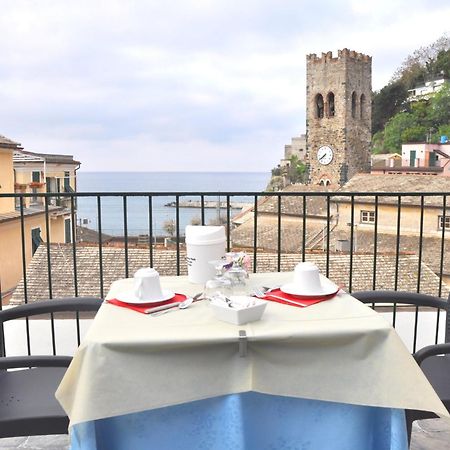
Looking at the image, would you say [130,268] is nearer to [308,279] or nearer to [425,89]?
[308,279]

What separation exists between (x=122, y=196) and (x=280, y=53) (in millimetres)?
56802

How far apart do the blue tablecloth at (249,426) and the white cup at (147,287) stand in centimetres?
42

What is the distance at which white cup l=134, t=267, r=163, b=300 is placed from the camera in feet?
Result: 5.77

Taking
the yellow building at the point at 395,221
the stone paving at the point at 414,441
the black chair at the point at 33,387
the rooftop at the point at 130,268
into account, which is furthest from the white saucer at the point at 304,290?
the yellow building at the point at 395,221

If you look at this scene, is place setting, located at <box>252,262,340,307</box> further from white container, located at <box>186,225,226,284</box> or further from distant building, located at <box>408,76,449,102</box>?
distant building, located at <box>408,76,449,102</box>

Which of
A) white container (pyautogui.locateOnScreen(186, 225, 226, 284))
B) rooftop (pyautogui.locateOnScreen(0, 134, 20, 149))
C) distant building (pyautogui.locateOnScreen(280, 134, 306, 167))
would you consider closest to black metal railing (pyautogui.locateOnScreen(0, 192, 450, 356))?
white container (pyautogui.locateOnScreen(186, 225, 226, 284))

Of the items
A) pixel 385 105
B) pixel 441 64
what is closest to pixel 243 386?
pixel 385 105

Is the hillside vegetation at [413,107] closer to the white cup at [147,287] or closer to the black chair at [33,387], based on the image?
the black chair at [33,387]

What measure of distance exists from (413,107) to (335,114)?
1357 cm

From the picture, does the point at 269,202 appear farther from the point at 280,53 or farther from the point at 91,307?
the point at 280,53

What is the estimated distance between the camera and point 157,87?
41.2 metres

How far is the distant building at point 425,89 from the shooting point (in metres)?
55.7

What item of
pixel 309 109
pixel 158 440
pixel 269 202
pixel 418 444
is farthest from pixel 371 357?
pixel 309 109

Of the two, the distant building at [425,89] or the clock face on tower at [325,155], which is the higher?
the distant building at [425,89]
